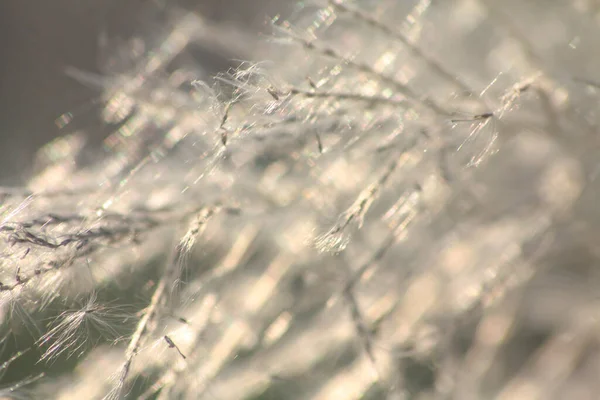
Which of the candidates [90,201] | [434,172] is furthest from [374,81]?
[90,201]

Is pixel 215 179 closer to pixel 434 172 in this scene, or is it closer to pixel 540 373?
pixel 434 172

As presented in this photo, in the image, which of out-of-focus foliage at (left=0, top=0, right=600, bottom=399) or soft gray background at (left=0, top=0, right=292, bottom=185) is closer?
out-of-focus foliage at (left=0, top=0, right=600, bottom=399)

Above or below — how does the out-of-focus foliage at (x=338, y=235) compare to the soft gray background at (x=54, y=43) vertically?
below

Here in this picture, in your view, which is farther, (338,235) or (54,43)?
(54,43)

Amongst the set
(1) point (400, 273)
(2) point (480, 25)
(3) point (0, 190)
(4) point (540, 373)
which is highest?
(3) point (0, 190)

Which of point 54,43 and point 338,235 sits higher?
point 54,43

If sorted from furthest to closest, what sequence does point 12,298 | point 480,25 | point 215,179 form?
point 480,25, point 215,179, point 12,298

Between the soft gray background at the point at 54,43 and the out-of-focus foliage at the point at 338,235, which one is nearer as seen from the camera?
the out-of-focus foliage at the point at 338,235

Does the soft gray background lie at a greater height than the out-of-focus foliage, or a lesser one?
greater
